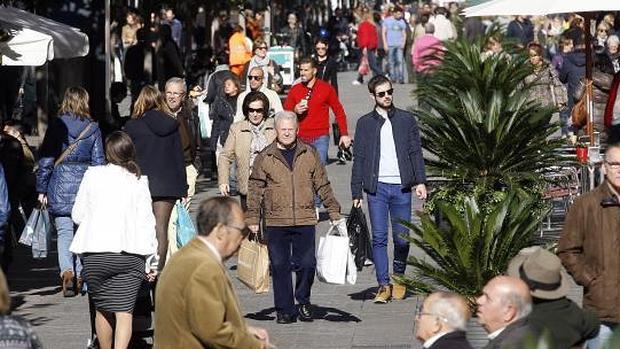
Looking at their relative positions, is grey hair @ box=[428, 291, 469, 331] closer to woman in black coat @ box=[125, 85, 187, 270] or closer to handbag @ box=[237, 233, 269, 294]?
handbag @ box=[237, 233, 269, 294]

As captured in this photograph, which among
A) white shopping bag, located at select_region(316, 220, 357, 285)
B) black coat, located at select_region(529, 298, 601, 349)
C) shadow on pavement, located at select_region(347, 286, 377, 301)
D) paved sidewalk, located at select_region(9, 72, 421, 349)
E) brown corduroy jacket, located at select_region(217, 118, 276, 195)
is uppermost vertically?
brown corduroy jacket, located at select_region(217, 118, 276, 195)


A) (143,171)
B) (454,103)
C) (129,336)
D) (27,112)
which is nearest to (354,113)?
(27,112)

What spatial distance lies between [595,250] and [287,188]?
405 cm

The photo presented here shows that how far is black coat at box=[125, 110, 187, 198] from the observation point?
13.2 m

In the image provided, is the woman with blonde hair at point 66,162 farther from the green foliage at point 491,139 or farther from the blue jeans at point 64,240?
the green foliage at point 491,139

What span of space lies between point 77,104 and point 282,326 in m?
2.78

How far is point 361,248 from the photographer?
1345 cm

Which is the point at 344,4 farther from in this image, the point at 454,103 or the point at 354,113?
the point at 454,103

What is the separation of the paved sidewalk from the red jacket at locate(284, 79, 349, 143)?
2236mm

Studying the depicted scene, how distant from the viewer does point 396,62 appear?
4088 cm

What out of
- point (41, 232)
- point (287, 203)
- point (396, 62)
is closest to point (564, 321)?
point (287, 203)

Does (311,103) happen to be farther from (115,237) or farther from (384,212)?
(115,237)

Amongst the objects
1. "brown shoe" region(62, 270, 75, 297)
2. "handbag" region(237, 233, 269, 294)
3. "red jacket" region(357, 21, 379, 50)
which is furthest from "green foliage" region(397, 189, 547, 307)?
"red jacket" region(357, 21, 379, 50)

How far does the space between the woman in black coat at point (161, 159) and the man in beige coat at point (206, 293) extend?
5773 mm
